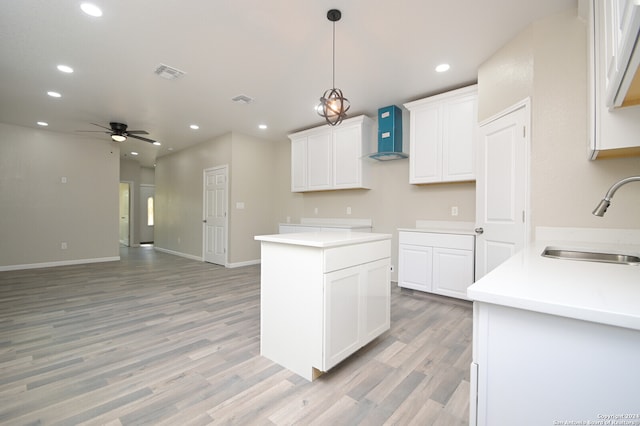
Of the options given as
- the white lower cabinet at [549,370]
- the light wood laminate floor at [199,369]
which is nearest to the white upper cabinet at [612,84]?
the white lower cabinet at [549,370]

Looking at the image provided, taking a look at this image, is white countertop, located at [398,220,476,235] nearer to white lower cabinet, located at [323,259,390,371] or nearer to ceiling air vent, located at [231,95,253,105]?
white lower cabinet, located at [323,259,390,371]

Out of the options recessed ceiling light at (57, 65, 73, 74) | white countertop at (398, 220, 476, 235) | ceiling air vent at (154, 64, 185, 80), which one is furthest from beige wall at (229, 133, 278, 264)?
white countertop at (398, 220, 476, 235)

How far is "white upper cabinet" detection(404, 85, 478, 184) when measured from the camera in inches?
132

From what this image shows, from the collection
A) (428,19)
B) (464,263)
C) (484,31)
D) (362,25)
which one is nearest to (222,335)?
(464,263)

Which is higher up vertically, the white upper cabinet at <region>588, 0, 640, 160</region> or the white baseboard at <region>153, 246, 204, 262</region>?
the white upper cabinet at <region>588, 0, 640, 160</region>

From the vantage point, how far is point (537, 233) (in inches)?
88.0

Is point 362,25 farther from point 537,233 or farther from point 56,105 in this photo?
point 56,105

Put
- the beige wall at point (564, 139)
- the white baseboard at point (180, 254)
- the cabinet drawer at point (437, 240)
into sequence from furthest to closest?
the white baseboard at point (180, 254) → the cabinet drawer at point (437, 240) → the beige wall at point (564, 139)

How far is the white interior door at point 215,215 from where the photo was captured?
574 centimetres

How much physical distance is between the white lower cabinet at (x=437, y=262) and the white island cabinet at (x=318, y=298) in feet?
4.92

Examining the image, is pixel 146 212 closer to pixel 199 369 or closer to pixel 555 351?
pixel 199 369

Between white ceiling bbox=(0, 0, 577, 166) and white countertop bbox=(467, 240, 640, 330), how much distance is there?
85.9 inches

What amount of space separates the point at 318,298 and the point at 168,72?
10.1 ft

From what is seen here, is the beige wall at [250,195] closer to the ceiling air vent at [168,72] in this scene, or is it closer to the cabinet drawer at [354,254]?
the ceiling air vent at [168,72]
